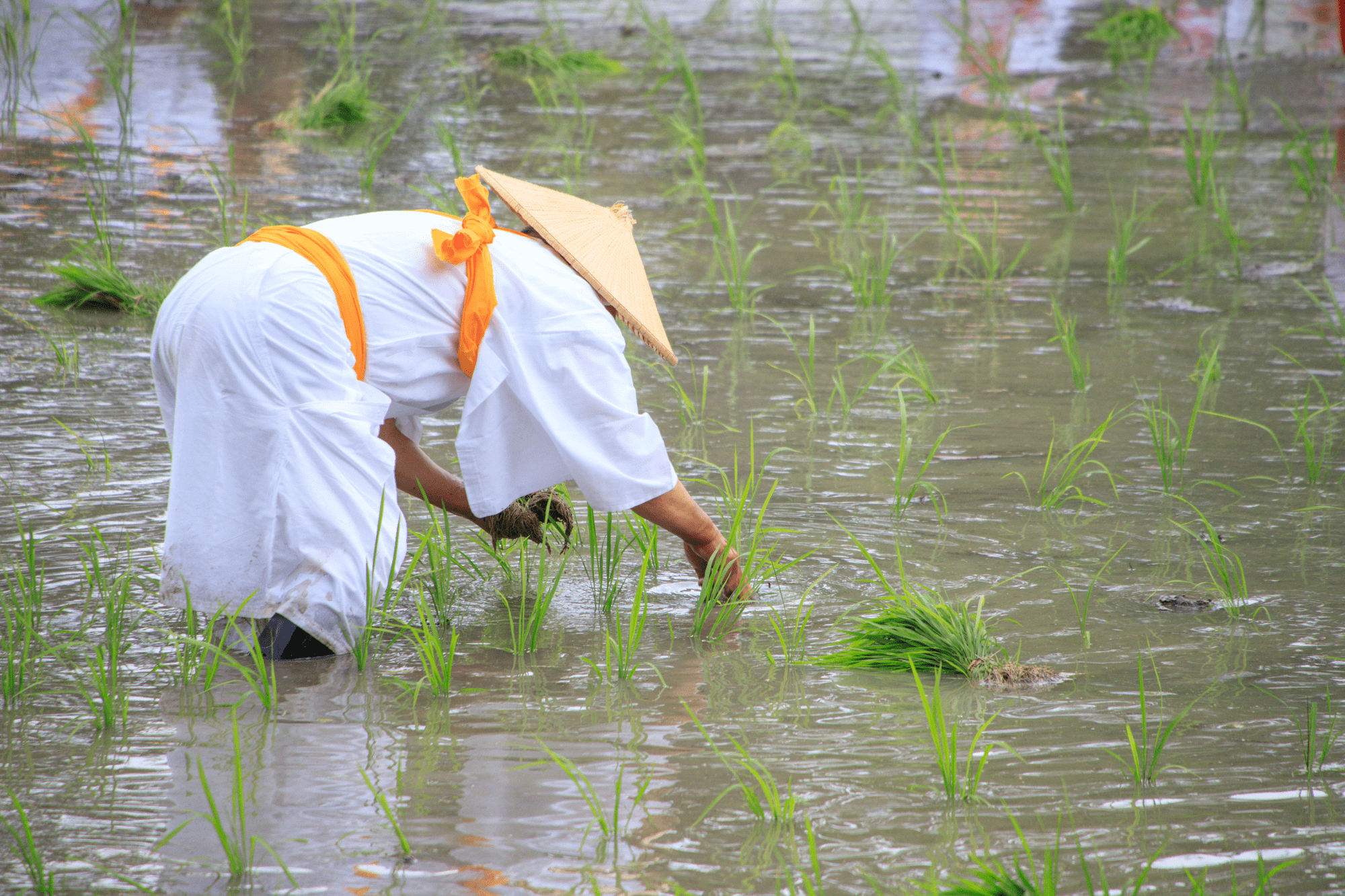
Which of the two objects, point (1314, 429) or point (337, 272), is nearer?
point (337, 272)

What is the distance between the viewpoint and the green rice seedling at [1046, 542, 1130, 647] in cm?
288

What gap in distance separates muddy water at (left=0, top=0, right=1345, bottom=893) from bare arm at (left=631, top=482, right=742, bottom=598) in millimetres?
150

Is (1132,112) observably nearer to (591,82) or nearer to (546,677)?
(591,82)

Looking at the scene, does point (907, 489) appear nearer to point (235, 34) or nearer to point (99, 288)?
point (99, 288)

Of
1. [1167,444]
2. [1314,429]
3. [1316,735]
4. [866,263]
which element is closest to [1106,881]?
[1316,735]

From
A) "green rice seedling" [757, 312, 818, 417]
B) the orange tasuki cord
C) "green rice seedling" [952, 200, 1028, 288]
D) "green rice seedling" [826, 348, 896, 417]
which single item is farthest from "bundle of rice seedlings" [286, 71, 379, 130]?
the orange tasuki cord

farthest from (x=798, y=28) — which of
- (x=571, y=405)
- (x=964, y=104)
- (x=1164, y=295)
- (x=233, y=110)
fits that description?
(x=571, y=405)

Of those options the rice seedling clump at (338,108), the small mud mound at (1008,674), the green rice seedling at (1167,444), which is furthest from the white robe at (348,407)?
the rice seedling clump at (338,108)

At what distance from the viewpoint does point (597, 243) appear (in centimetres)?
Answer: 293

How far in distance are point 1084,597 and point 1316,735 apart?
743 millimetres

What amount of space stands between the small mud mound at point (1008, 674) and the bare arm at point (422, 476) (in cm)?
126

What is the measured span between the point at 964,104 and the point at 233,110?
477 centimetres

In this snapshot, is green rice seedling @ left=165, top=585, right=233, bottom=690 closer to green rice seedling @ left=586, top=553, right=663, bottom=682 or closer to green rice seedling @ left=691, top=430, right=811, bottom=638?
green rice seedling @ left=586, top=553, right=663, bottom=682

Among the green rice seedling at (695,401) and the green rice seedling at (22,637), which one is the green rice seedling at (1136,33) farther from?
the green rice seedling at (22,637)
